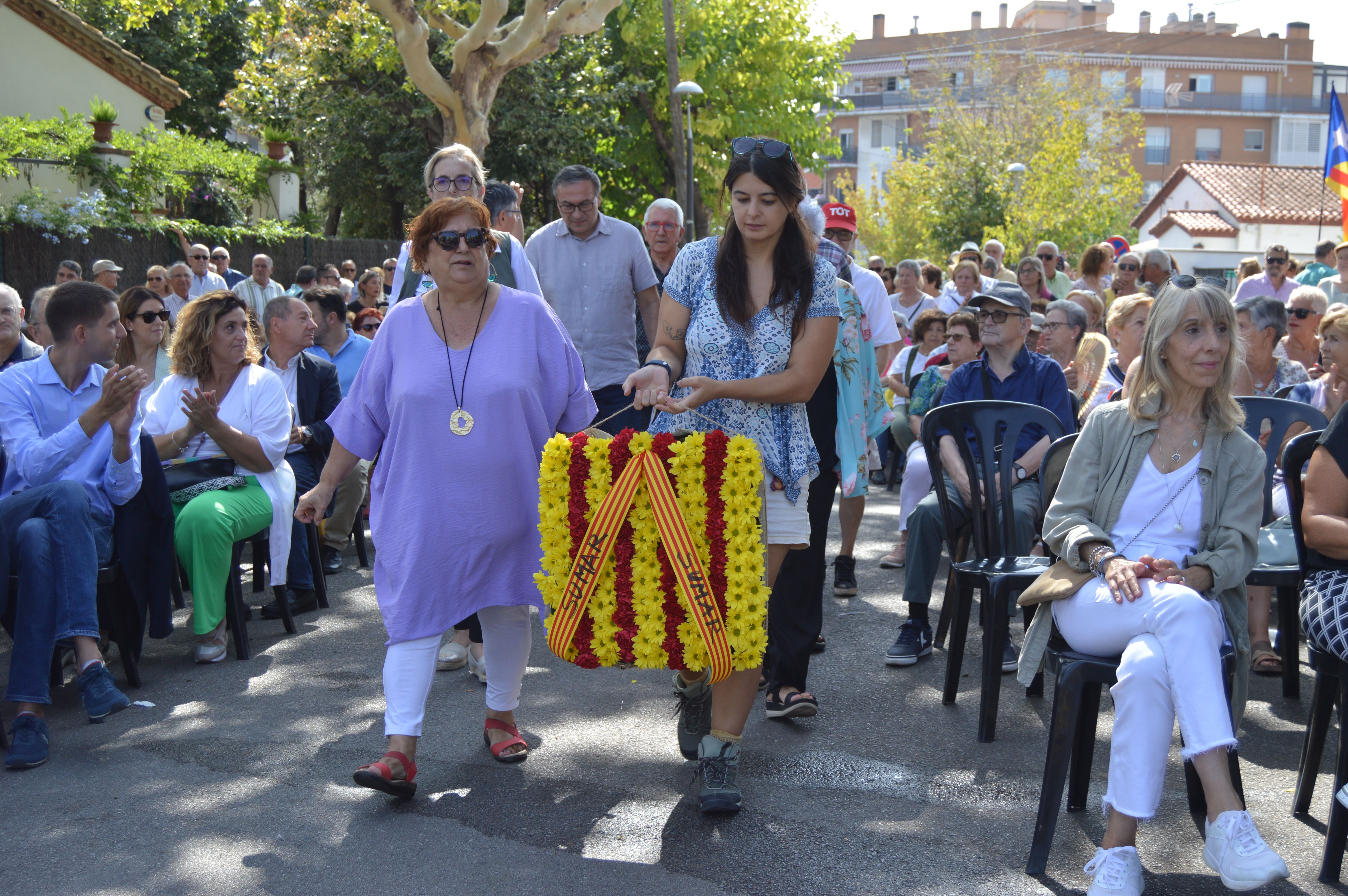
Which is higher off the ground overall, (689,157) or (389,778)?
(689,157)

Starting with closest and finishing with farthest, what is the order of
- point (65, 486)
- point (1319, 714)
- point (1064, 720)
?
point (1064, 720) → point (1319, 714) → point (65, 486)

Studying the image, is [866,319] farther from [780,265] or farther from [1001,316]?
[780,265]

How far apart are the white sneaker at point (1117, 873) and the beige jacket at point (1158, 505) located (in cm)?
65

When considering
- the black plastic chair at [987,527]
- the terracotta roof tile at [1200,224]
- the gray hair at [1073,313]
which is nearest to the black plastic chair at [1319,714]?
the black plastic chair at [987,527]

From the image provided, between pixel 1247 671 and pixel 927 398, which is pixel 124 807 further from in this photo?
pixel 927 398

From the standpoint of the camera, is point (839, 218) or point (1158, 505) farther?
point (839, 218)

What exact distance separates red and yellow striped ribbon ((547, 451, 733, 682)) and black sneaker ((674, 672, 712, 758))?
0.50 m

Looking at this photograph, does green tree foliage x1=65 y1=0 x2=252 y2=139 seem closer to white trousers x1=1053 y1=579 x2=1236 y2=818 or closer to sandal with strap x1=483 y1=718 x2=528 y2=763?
sandal with strap x1=483 y1=718 x2=528 y2=763

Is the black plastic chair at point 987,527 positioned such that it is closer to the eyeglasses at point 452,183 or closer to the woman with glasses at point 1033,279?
the eyeglasses at point 452,183

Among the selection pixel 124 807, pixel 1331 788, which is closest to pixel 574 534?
pixel 124 807

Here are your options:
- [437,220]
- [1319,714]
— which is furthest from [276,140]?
[1319,714]

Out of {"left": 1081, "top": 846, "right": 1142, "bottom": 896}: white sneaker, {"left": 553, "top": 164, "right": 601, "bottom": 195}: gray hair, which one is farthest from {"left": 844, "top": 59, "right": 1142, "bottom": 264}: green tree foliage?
{"left": 1081, "top": 846, "right": 1142, "bottom": 896}: white sneaker

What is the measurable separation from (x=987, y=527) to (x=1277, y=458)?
1239 mm

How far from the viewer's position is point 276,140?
1130 inches
